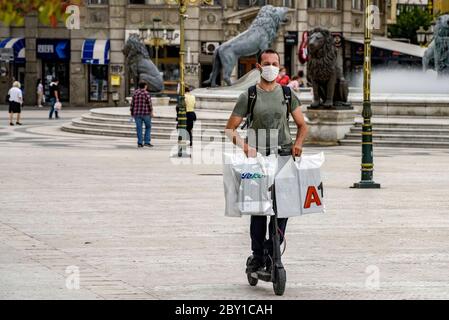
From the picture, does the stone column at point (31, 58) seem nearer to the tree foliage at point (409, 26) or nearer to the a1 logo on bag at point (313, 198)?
the tree foliage at point (409, 26)

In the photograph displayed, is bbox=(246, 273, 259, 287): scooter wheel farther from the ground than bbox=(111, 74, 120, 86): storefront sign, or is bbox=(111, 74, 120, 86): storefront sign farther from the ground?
bbox=(111, 74, 120, 86): storefront sign

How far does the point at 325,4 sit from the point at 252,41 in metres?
26.1

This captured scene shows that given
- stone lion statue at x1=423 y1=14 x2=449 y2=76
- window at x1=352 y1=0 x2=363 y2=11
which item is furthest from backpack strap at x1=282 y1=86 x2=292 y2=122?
window at x1=352 y1=0 x2=363 y2=11

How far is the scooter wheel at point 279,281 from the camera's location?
10820mm

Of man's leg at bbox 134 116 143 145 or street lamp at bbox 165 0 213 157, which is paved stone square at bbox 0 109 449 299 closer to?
street lamp at bbox 165 0 213 157

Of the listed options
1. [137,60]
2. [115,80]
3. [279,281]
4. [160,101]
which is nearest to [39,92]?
[115,80]

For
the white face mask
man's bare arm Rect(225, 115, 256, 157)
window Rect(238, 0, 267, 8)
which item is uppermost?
window Rect(238, 0, 267, 8)

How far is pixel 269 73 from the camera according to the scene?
437 inches

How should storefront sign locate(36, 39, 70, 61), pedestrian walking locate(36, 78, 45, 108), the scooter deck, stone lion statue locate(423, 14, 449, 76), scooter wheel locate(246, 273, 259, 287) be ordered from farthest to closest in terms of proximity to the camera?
storefront sign locate(36, 39, 70, 61) < pedestrian walking locate(36, 78, 45, 108) < stone lion statue locate(423, 14, 449, 76) < scooter wheel locate(246, 273, 259, 287) < the scooter deck

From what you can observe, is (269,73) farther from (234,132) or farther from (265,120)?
(234,132)

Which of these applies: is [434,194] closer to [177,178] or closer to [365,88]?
[365,88]

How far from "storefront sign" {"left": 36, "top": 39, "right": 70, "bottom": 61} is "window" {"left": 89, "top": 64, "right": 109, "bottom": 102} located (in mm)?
1460

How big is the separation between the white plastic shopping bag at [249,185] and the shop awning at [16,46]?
56474 millimetres

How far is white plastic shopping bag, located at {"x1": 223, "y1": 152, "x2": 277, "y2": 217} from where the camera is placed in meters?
10.8
